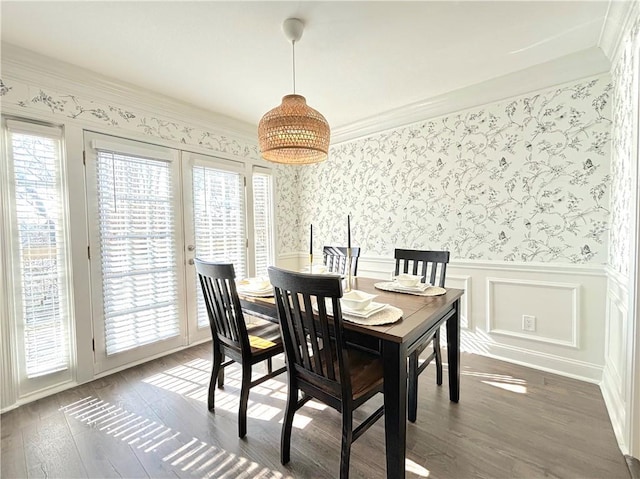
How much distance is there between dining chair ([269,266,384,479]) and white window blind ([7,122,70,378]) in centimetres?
193

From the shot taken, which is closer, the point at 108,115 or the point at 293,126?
the point at 293,126

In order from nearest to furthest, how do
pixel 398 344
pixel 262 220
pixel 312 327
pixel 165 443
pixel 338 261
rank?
pixel 398 344 < pixel 312 327 < pixel 165 443 < pixel 338 261 < pixel 262 220

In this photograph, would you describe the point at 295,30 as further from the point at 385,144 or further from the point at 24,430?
the point at 24,430

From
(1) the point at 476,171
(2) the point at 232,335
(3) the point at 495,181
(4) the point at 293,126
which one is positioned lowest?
(2) the point at 232,335

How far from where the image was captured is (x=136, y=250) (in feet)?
8.53

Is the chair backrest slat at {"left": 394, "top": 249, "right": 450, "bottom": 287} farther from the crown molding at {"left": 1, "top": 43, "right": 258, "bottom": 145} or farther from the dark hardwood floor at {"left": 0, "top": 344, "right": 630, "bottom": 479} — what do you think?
the crown molding at {"left": 1, "top": 43, "right": 258, "bottom": 145}

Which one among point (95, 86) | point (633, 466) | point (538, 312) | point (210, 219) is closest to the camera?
point (633, 466)

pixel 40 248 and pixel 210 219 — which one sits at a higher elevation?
pixel 210 219

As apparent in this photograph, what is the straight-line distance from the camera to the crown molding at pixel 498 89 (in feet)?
7.13

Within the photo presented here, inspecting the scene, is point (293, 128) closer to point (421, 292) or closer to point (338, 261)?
point (421, 292)

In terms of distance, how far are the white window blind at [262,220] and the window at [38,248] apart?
1.86 m

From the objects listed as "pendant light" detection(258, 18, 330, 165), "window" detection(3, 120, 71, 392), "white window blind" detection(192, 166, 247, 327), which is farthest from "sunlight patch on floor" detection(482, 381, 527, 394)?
"window" detection(3, 120, 71, 392)

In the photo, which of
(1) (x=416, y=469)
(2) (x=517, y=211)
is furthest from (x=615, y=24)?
(1) (x=416, y=469)

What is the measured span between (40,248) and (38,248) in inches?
0.4
